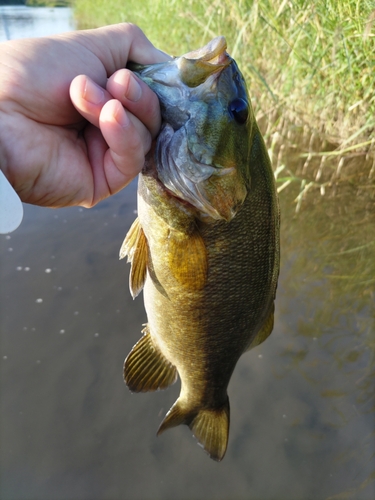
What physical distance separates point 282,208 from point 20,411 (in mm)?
2991

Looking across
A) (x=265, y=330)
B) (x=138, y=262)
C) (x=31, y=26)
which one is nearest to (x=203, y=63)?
(x=138, y=262)

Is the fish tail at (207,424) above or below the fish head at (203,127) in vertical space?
below

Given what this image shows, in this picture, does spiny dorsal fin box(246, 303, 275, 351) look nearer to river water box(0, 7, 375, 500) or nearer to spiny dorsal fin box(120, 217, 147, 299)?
spiny dorsal fin box(120, 217, 147, 299)

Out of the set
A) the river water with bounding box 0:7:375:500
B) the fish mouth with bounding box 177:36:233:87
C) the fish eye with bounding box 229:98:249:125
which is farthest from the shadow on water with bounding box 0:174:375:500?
the fish mouth with bounding box 177:36:233:87

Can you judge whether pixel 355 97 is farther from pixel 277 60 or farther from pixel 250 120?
pixel 250 120

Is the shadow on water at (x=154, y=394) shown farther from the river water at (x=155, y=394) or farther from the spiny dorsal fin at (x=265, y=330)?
the spiny dorsal fin at (x=265, y=330)

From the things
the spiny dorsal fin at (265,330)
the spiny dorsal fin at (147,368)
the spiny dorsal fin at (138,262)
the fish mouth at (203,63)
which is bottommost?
the spiny dorsal fin at (147,368)

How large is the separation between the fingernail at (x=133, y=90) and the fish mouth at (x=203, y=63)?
169 mm

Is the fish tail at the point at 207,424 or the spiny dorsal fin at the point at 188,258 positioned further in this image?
the fish tail at the point at 207,424

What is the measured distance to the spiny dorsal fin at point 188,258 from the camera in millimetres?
1402

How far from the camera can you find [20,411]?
232cm

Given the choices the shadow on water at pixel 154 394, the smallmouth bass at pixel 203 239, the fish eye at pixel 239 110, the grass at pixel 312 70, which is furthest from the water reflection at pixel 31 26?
the fish eye at pixel 239 110

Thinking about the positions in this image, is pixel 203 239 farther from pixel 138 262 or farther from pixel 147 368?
pixel 147 368

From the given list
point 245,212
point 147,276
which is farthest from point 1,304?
point 245,212
